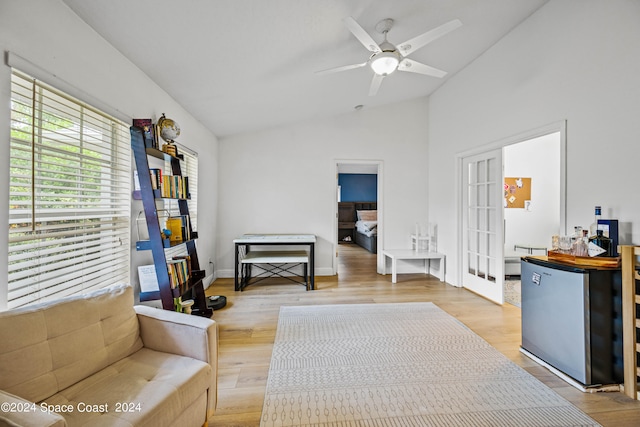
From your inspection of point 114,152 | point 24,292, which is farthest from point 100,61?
point 24,292

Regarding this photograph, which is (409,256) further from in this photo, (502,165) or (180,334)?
(180,334)

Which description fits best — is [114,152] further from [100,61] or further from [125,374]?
[125,374]

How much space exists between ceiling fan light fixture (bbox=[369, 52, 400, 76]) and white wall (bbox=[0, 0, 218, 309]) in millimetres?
1981

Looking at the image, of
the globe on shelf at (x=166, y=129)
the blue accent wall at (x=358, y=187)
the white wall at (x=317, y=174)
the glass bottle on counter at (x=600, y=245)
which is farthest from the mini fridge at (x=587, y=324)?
the blue accent wall at (x=358, y=187)

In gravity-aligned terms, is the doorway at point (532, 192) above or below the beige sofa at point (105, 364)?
above

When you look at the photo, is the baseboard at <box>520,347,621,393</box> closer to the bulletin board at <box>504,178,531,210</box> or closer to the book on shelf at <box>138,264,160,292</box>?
the book on shelf at <box>138,264,160,292</box>

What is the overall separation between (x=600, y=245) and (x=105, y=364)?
298 centimetres

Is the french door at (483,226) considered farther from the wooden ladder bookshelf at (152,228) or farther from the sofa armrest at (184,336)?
the wooden ladder bookshelf at (152,228)

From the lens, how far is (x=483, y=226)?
138 inches

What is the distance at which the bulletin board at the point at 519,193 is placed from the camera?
15.2 feet

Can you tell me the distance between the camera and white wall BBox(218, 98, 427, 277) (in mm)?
4410

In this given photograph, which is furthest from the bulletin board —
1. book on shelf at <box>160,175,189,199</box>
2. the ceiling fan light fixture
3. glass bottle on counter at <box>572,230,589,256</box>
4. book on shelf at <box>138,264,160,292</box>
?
book on shelf at <box>138,264,160,292</box>

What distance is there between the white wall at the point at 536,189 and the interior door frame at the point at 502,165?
1.36m

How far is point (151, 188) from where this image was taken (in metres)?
2.07
